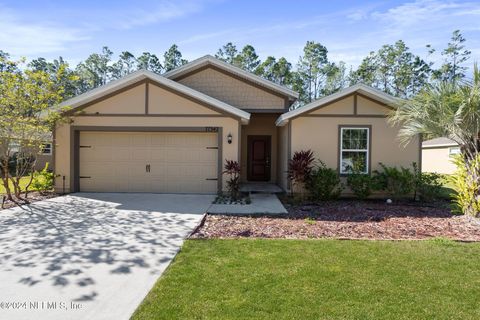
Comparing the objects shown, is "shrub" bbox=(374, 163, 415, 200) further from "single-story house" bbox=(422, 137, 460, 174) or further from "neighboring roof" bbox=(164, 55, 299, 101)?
Answer: "single-story house" bbox=(422, 137, 460, 174)

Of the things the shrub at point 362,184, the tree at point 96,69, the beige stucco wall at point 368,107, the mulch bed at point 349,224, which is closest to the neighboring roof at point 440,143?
the beige stucco wall at point 368,107

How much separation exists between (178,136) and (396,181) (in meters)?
7.51

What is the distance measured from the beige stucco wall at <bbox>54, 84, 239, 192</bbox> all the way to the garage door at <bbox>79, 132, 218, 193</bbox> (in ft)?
1.36

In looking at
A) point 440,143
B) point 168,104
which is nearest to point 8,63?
point 168,104

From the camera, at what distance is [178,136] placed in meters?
11.6

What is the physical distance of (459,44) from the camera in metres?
37.3

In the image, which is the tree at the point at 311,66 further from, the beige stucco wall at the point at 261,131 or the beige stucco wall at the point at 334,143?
the beige stucco wall at the point at 334,143

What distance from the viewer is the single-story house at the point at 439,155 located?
22655mm

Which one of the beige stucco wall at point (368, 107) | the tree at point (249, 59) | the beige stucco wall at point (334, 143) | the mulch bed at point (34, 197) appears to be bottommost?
the mulch bed at point (34, 197)

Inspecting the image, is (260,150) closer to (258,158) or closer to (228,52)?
(258,158)

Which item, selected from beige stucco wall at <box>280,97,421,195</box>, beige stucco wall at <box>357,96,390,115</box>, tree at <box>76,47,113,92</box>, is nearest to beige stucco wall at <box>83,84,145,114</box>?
beige stucco wall at <box>280,97,421,195</box>

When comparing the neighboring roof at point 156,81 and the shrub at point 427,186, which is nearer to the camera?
the shrub at point 427,186

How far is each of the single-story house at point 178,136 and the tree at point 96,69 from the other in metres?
39.8

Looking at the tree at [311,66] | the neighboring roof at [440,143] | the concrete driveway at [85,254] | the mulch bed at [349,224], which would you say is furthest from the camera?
the tree at [311,66]
